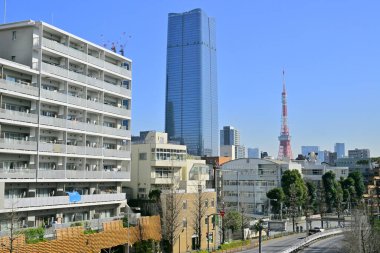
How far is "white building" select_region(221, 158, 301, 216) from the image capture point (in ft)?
350

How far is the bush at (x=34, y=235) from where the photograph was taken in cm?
3647

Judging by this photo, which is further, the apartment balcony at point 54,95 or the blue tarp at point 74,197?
the blue tarp at point 74,197

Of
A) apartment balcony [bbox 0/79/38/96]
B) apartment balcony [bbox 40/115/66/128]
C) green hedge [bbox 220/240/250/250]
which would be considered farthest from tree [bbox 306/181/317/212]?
apartment balcony [bbox 0/79/38/96]

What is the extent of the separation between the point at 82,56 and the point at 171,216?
2134cm

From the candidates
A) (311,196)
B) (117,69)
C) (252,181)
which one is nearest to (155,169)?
(117,69)

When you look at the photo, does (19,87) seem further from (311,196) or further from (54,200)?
(311,196)

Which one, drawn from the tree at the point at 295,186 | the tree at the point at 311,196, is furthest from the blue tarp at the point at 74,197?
the tree at the point at 311,196

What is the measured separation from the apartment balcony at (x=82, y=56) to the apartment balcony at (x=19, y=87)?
4.94 m

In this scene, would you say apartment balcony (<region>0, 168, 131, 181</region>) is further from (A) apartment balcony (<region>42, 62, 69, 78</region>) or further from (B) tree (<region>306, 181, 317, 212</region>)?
(B) tree (<region>306, 181, 317, 212</region>)

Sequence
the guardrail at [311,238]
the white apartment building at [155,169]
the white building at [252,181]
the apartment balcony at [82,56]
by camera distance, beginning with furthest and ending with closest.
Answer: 1. the white building at [252,181]
2. the white apartment building at [155,169]
3. the guardrail at [311,238]
4. the apartment balcony at [82,56]

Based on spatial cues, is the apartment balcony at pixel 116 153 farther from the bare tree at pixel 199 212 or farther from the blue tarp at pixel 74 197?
the bare tree at pixel 199 212

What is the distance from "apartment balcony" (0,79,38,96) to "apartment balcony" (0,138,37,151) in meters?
4.79

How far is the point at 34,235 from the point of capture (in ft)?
122

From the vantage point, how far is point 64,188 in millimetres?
50594
